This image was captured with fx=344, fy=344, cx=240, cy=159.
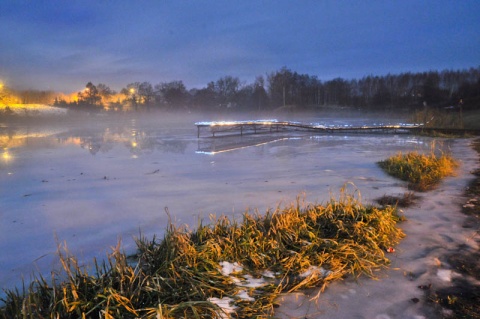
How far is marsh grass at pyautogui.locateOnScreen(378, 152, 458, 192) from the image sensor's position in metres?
7.13

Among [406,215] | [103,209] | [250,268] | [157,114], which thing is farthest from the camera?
[157,114]

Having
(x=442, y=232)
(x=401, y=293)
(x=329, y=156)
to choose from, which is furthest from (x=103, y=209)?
(x=329, y=156)

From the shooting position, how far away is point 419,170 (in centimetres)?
774

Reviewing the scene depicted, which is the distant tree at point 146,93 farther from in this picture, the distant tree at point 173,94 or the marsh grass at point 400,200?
the marsh grass at point 400,200

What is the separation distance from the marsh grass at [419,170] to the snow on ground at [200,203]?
241 mm

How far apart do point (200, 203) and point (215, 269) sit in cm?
278

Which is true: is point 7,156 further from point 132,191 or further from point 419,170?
point 419,170

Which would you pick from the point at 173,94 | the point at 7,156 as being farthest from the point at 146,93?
the point at 7,156

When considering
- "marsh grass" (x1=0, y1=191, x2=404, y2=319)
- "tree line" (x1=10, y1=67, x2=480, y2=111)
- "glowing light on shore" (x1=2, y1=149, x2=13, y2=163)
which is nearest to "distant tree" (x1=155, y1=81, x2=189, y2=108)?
"tree line" (x1=10, y1=67, x2=480, y2=111)

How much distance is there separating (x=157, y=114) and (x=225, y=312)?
193 ft

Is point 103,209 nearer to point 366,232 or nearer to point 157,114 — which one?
point 366,232

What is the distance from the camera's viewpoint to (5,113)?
37531 mm

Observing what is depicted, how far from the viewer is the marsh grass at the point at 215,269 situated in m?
2.57

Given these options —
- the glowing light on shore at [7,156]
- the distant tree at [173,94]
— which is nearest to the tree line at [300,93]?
the distant tree at [173,94]
